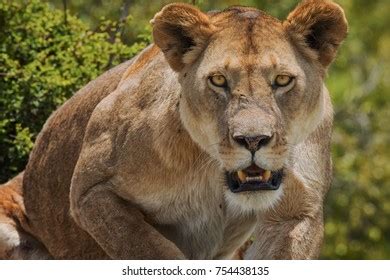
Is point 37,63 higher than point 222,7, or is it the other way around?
point 37,63

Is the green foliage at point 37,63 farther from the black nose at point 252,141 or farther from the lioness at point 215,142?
the black nose at point 252,141

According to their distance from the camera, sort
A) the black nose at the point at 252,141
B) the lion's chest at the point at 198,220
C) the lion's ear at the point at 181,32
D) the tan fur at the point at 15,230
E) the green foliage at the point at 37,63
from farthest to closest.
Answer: the green foliage at the point at 37,63, the tan fur at the point at 15,230, the lion's chest at the point at 198,220, the lion's ear at the point at 181,32, the black nose at the point at 252,141

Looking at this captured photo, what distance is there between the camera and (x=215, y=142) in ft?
21.2

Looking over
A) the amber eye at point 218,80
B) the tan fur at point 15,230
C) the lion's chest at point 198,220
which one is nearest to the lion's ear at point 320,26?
the amber eye at point 218,80

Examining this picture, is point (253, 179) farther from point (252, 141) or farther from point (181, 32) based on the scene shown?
point (181, 32)

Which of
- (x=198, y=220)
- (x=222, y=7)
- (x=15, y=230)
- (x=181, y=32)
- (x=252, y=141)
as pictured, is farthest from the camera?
(x=222, y=7)

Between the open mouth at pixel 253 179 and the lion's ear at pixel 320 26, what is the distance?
69 cm

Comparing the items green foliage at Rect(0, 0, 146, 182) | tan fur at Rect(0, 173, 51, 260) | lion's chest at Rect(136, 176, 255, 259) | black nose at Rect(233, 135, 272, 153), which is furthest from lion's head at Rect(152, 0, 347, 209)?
green foliage at Rect(0, 0, 146, 182)

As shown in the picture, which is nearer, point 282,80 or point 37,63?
point 282,80

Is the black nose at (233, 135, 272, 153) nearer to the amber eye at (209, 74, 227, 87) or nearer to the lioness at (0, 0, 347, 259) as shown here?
the lioness at (0, 0, 347, 259)

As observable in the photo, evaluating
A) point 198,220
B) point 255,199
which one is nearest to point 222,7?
point 198,220

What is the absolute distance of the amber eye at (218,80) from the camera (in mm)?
6402

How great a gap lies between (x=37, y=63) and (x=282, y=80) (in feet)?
10.1
